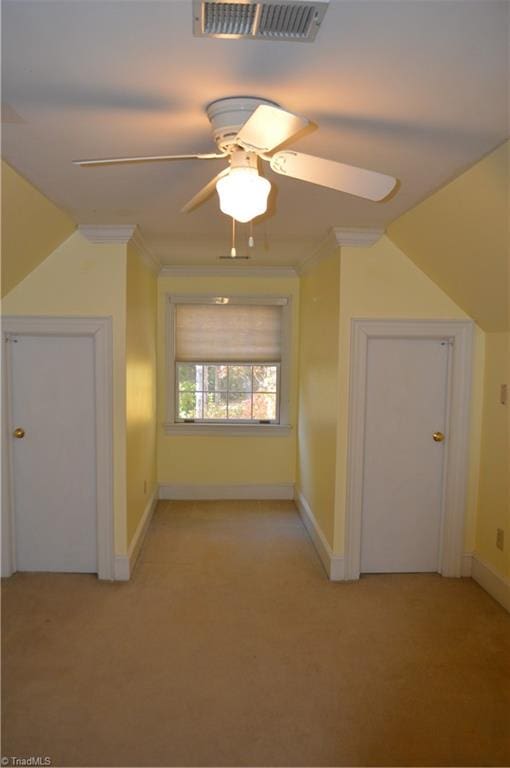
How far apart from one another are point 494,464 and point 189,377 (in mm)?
3047

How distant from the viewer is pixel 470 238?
271 cm

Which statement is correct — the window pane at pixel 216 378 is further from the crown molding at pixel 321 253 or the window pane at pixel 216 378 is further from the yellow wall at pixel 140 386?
the crown molding at pixel 321 253

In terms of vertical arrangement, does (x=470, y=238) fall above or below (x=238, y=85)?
below

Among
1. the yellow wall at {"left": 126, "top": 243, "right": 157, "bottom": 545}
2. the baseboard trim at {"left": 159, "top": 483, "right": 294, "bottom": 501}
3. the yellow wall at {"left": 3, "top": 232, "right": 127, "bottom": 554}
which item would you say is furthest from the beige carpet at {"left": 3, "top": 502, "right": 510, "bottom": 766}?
the yellow wall at {"left": 3, "top": 232, "right": 127, "bottom": 554}

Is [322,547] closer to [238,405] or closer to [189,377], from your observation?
[238,405]

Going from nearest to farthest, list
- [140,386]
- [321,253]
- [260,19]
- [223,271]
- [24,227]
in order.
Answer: [260,19]
[24,227]
[321,253]
[140,386]
[223,271]

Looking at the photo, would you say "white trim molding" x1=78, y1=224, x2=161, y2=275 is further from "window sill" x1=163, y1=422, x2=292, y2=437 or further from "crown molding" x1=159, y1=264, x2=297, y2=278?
"window sill" x1=163, y1=422, x2=292, y2=437

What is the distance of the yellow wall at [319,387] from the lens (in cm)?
362

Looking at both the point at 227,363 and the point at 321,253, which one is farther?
the point at 227,363

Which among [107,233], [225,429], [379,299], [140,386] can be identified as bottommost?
[225,429]

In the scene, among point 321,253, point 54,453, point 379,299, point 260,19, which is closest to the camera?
point 260,19

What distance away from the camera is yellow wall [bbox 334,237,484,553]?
3416mm

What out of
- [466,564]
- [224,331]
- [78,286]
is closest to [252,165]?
[78,286]

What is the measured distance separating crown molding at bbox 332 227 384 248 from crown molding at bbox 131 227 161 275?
139 cm
